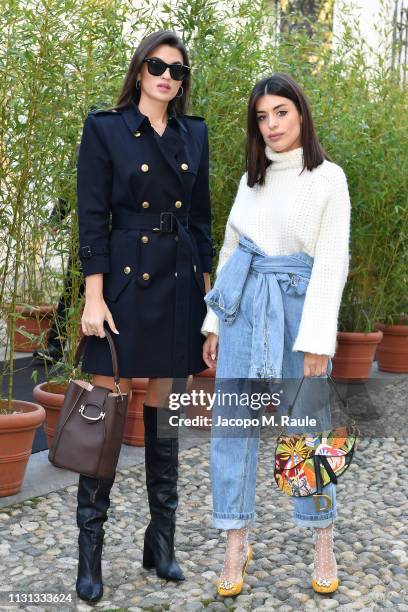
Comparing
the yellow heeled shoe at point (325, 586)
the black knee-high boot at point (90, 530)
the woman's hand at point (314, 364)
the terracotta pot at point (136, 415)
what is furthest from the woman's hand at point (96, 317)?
the terracotta pot at point (136, 415)

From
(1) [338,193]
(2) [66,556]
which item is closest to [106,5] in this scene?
(1) [338,193]

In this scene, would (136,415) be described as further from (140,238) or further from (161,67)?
(161,67)

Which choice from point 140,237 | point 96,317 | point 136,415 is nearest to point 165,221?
point 140,237

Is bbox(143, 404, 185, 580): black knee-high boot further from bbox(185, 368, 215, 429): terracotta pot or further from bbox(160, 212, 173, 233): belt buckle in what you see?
bbox(185, 368, 215, 429): terracotta pot

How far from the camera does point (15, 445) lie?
11.8 ft

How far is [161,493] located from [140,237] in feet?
2.54

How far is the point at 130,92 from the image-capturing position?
104 inches

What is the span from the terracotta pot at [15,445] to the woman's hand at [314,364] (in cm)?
138

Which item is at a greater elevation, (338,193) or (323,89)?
(323,89)

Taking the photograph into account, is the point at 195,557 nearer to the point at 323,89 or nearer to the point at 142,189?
the point at 142,189

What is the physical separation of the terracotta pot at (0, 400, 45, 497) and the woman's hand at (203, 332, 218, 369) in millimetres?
1076

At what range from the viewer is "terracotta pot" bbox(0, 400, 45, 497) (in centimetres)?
355

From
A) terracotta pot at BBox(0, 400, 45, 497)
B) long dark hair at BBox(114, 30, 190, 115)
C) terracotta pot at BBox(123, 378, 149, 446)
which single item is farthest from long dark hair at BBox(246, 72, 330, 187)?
terracotta pot at BBox(123, 378, 149, 446)

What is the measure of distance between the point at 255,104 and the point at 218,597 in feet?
4.69
